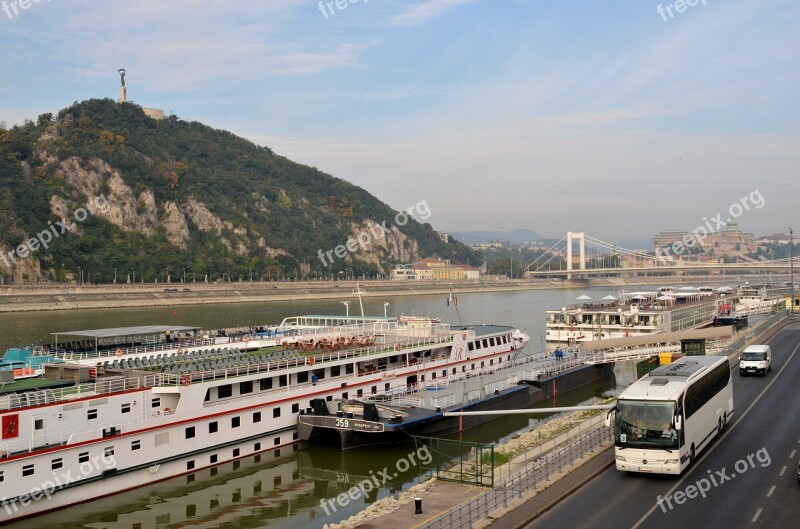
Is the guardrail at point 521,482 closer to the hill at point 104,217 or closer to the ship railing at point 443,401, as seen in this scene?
the ship railing at point 443,401

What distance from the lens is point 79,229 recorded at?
153250mm

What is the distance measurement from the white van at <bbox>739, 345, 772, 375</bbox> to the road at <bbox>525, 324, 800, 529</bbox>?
34.0 ft

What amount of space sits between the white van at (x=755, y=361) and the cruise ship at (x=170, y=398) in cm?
1500

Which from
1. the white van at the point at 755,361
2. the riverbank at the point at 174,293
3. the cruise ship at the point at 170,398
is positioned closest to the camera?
the cruise ship at the point at 170,398

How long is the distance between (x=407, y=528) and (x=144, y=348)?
69.9 feet

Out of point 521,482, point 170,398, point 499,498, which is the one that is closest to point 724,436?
point 521,482

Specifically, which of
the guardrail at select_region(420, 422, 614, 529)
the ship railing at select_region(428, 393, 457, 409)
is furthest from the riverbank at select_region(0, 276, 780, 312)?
the guardrail at select_region(420, 422, 614, 529)

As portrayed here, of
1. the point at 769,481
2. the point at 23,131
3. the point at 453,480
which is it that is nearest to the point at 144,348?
the point at 453,480

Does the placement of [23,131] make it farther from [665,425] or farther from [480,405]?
[665,425]

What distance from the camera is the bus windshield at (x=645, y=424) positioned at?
723 inches

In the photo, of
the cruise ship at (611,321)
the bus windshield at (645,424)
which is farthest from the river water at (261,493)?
the cruise ship at (611,321)

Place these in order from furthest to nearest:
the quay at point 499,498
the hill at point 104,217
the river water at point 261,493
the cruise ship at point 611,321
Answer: the hill at point 104,217
the cruise ship at point 611,321
the river water at point 261,493
the quay at point 499,498

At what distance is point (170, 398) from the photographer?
84.0ft

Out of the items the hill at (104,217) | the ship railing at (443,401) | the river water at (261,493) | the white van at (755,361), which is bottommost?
the river water at (261,493)
